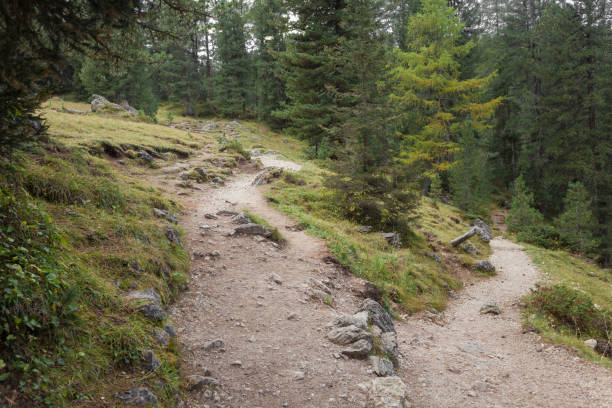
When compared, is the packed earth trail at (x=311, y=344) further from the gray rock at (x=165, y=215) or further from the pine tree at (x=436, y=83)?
the pine tree at (x=436, y=83)

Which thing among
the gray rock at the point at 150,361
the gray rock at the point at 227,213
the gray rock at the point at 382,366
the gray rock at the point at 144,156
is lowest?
the gray rock at the point at 382,366

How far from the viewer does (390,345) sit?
5.87 m

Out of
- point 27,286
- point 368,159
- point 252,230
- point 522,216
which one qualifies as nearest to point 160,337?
point 27,286

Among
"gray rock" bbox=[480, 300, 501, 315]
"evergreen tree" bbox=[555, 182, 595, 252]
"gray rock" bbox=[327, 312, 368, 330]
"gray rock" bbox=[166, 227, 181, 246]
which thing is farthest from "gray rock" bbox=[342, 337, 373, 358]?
"evergreen tree" bbox=[555, 182, 595, 252]

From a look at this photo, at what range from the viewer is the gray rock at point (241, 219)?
10.0 m

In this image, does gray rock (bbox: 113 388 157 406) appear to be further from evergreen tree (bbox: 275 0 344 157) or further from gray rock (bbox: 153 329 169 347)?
evergreen tree (bbox: 275 0 344 157)

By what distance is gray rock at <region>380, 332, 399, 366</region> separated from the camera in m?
5.70

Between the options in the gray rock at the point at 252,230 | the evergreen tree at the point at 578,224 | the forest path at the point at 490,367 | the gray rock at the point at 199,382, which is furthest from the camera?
the evergreen tree at the point at 578,224

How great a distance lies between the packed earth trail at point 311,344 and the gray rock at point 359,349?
0.35 ft

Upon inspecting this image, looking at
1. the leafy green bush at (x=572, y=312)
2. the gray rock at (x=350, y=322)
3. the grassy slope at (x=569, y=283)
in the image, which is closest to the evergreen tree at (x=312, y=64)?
the grassy slope at (x=569, y=283)

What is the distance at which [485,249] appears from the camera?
54.5ft

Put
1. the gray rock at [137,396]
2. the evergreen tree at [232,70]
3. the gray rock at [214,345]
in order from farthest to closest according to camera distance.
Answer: the evergreen tree at [232,70]
the gray rock at [214,345]
the gray rock at [137,396]

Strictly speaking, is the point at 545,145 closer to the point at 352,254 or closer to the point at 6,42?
the point at 352,254

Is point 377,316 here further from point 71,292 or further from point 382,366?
point 71,292
